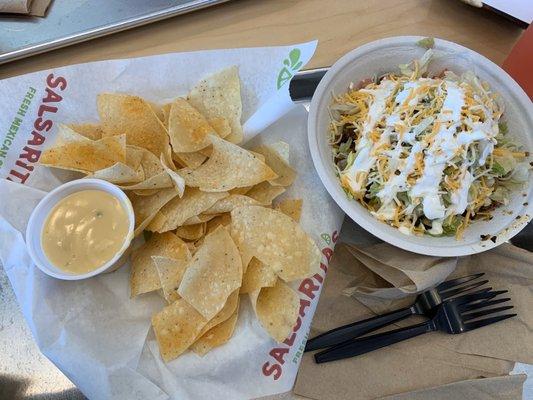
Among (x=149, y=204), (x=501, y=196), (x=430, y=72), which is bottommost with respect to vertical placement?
(x=149, y=204)

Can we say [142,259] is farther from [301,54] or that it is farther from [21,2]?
[21,2]

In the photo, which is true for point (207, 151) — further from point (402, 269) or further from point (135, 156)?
point (402, 269)

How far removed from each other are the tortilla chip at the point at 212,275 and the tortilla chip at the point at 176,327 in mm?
28

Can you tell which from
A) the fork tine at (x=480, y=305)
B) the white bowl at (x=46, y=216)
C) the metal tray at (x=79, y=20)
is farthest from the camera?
the metal tray at (x=79, y=20)

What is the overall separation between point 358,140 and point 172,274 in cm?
50

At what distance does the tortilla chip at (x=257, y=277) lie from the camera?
0.94m

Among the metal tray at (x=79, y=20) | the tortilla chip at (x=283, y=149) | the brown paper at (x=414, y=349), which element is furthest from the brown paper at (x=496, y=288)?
the metal tray at (x=79, y=20)

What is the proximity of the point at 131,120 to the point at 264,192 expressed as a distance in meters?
0.33

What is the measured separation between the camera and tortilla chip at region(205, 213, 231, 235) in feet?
3.40

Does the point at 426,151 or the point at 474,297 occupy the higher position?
the point at 426,151

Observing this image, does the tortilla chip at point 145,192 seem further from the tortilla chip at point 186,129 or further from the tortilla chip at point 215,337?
the tortilla chip at point 215,337

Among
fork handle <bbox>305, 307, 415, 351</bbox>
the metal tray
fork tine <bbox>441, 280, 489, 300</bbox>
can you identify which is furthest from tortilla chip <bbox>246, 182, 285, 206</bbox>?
the metal tray

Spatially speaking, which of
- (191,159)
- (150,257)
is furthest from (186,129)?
(150,257)

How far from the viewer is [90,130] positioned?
1047 mm
